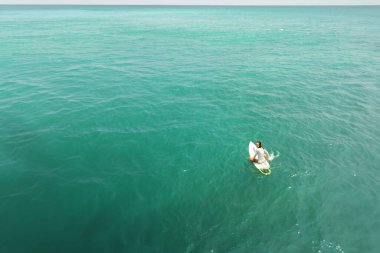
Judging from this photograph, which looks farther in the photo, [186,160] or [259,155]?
[186,160]

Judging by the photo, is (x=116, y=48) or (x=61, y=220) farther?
(x=116, y=48)

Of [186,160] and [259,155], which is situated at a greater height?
[259,155]

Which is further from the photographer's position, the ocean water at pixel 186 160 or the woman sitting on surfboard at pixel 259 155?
the woman sitting on surfboard at pixel 259 155

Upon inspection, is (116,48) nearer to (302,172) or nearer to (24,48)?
(24,48)

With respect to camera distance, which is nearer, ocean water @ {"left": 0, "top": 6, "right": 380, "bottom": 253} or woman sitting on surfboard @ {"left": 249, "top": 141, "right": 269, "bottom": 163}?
ocean water @ {"left": 0, "top": 6, "right": 380, "bottom": 253}

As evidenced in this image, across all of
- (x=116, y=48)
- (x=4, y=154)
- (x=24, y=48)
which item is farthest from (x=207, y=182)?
(x=24, y=48)

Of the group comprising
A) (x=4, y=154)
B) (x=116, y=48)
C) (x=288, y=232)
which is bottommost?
(x=288, y=232)

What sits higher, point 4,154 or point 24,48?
point 24,48

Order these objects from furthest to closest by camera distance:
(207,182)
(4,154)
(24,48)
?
(24,48) < (4,154) < (207,182)
